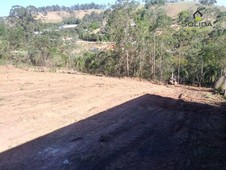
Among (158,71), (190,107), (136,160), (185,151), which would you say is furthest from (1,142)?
(158,71)

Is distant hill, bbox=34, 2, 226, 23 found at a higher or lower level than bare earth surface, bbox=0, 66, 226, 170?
higher

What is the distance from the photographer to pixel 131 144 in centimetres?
626

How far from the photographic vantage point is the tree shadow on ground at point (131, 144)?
5336mm

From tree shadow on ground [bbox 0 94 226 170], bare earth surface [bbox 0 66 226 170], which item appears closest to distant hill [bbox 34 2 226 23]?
bare earth surface [bbox 0 66 226 170]

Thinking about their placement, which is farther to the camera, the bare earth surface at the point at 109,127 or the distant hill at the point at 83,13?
the distant hill at the point at 83,13

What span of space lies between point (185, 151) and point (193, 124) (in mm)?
2028

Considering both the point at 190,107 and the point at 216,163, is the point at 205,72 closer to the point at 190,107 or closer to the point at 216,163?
the point at 190,107

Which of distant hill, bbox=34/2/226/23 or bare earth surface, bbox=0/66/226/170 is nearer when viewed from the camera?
bare earth surface, bbox=0/66/226/170

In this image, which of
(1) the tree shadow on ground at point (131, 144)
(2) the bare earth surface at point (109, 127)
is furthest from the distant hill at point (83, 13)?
(1) the tree shadow on ground at point (131, 144)

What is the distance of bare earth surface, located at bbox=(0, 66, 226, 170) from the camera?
5.48 metres

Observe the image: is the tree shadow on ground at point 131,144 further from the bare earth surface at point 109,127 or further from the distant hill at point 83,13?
the distant hill at point 83,13

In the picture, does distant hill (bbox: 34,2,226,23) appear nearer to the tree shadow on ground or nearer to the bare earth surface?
the bare earth surface

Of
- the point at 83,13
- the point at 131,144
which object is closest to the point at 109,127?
the point at 131,144

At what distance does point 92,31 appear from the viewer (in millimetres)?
41812
